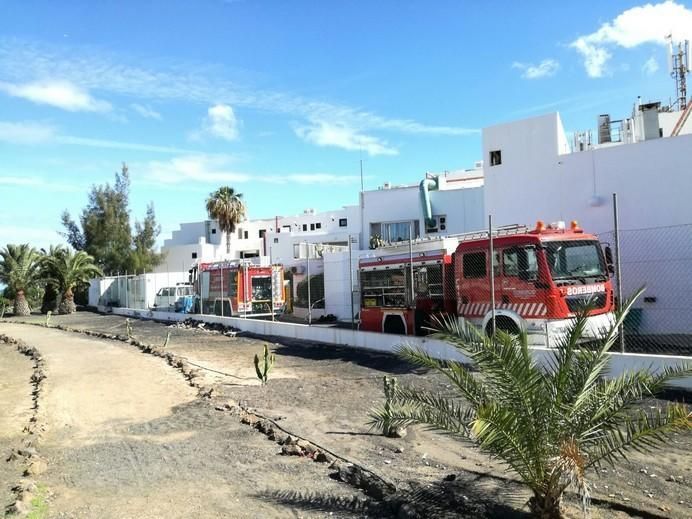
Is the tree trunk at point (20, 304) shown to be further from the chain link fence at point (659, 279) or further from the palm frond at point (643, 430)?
the palm frond at point (643, 430)

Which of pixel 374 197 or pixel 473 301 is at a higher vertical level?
pixel 374 197

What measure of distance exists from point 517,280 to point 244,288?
15625 mm

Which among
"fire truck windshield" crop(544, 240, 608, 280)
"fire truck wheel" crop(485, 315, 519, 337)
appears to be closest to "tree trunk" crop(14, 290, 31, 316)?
"fire truck wheel" crop(485, 315, 519, 337)

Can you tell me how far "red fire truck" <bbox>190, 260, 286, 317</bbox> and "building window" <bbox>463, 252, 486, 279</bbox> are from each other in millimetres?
13042

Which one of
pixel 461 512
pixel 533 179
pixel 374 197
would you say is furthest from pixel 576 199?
pixel 374 197

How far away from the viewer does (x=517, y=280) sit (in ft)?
36.2

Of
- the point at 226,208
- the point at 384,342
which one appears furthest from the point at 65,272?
the point at 384,342

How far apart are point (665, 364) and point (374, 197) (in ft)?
90.7

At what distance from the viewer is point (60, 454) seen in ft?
22.6

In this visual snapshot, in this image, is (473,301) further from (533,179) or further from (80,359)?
(80,359)

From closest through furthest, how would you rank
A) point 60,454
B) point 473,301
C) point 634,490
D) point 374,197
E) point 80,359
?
point 634,490 < point 60,454 < point 473,301 < point 80,359 < point 374,197

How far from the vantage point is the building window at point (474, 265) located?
11883mm

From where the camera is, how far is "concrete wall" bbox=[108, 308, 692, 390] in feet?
29.5

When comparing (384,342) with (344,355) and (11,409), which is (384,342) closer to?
(344,355)
